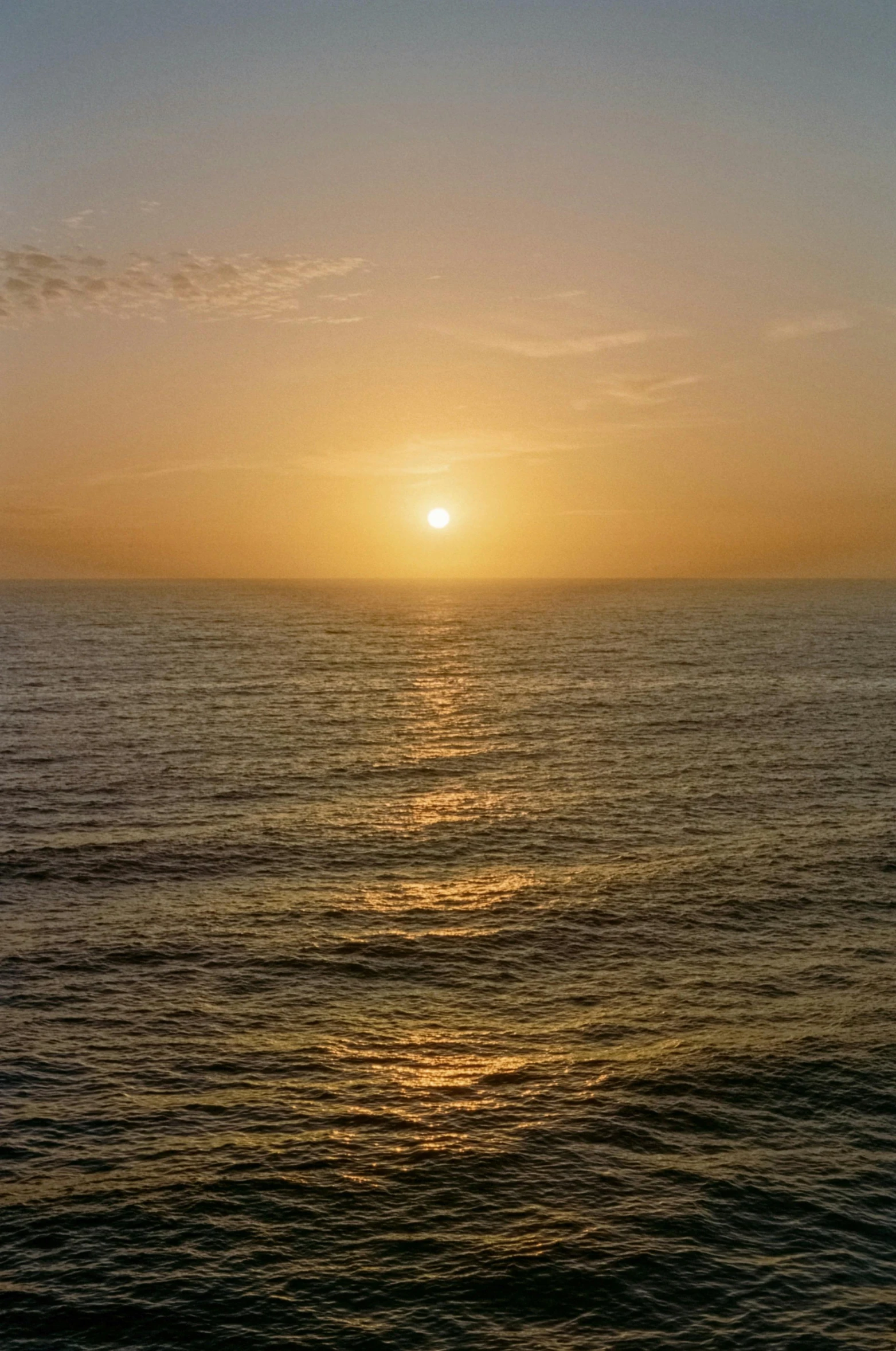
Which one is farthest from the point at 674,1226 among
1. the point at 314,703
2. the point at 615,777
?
the point at 314,703

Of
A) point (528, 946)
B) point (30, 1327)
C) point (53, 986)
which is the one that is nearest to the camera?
point (30, 1327)

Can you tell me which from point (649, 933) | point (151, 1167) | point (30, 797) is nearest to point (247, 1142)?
point (151, 1167)

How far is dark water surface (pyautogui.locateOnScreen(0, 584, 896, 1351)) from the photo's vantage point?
1289 inches

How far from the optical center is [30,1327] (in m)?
31.1

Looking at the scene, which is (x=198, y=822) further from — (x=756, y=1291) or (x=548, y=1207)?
(x=756, y=1291)

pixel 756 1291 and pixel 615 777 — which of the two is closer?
pixel 756 1291

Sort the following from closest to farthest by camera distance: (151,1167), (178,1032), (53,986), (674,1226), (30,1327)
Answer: (30,1327), (674,1226), (151,1167), (178,1032), (53,986)

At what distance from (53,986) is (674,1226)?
28677mm

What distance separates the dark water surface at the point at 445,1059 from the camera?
32.8 meters

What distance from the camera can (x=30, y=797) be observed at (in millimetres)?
80938

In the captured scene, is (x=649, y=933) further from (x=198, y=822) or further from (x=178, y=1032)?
Answer: (x=198, y=822)

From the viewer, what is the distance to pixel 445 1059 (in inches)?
1774

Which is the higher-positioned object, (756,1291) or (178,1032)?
(178,1032)

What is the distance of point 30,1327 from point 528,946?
98.3ft
